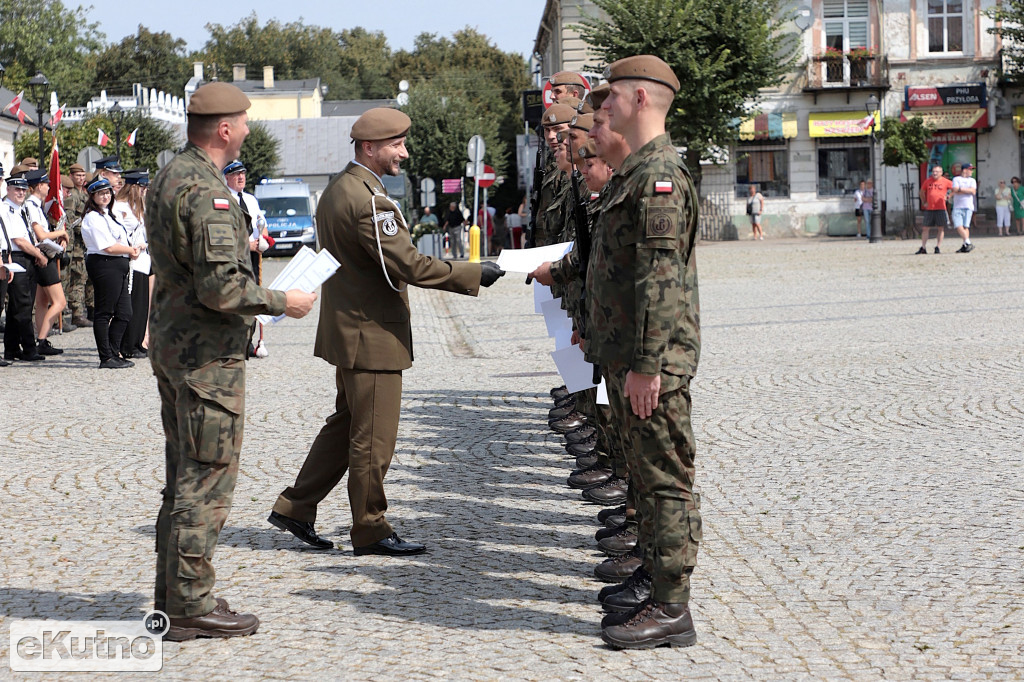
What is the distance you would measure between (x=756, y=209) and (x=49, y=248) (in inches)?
1233

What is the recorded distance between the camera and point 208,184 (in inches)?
176

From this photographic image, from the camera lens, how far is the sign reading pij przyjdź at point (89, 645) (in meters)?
4.31

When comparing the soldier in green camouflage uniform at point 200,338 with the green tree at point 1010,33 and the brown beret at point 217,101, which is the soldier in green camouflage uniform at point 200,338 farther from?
the green tree at point 1010,33

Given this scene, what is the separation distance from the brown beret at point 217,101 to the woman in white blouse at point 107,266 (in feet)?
27.7

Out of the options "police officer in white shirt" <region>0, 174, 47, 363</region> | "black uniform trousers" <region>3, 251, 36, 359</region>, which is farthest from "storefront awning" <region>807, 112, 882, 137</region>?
"black uniform trousers" <region>3, 251, 36, 359</region>

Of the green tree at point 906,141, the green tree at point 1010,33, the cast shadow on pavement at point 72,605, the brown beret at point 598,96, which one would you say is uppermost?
the green tree at point 1010,33

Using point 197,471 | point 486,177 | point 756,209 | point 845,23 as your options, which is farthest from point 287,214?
point 197,471

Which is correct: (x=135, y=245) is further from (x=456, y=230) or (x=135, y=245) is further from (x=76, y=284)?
(x=456, y=230)

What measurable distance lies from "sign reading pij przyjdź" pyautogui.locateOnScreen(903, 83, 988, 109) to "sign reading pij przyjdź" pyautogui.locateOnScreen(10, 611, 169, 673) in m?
42.0

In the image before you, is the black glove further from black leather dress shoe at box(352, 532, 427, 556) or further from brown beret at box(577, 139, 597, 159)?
black leather dress shoe at box(352, 532, 427, 556)

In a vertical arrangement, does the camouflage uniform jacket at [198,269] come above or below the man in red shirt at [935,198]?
below

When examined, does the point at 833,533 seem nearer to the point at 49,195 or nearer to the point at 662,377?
the point at 662,377

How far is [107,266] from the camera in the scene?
12.6 meters

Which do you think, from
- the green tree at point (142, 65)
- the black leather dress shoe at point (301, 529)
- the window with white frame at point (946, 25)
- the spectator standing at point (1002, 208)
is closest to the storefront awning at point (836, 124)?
the window with white frame at point (946, 25)
